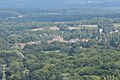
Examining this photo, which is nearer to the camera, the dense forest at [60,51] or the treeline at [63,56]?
the treeline at [63,56]

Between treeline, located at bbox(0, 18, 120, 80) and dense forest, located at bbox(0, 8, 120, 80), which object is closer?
treeline, located at bbox(0, 18, 120, 80)

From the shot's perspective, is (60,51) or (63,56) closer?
(63,56)

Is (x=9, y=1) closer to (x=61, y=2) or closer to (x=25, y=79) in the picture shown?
(x=61, y=2)

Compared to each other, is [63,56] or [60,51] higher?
[63,56]

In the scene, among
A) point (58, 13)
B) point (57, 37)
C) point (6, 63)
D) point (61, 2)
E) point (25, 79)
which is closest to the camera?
point (25, 79)

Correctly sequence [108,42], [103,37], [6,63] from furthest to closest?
[103,37] < [108,42] < [6,63]

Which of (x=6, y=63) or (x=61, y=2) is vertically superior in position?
(x=6, y=63)

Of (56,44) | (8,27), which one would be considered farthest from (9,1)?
(56,44)

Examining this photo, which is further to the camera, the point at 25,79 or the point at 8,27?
the point at 8,27
